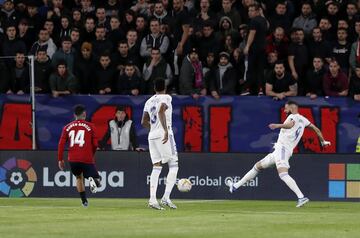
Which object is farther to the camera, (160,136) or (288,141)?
(288,141)

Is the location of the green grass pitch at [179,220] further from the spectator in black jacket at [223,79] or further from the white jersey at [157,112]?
the spectator in black jacket at [223,79]

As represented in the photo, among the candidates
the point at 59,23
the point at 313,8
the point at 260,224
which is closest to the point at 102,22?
the point at 59,23

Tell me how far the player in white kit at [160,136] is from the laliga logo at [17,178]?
6.03 m

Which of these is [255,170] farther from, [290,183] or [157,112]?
[157,112]

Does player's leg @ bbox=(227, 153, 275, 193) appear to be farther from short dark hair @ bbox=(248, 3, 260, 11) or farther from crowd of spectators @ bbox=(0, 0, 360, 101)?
short dark hair @ bbox=(248, 3, 260, 11)

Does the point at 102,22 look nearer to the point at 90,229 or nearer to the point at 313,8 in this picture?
the point at 313,8

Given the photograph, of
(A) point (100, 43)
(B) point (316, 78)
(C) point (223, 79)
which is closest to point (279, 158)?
(B) point (316, 78)

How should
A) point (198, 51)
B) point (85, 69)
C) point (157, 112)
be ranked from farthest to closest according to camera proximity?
point (198, 51), point (85, 69), point (157, 112)

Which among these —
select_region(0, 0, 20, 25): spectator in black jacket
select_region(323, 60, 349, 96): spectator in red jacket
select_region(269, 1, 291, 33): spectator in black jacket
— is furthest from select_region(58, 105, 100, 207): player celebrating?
select_region(0, 0, 20, 25): spectator in black jacket

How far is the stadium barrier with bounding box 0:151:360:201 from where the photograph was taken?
2584cm

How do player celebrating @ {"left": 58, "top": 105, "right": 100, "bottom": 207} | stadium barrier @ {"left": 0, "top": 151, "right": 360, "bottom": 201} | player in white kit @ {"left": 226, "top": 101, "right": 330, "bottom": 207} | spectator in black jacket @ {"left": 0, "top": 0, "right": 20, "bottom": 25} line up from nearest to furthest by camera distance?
player celebrating @ {"left": 58, "top": 105, "right": 100, "bottom": 207}
player in white kit @ {"left": 226, "top": 101, "right": 330, "bottom": 207}
stadium barrier @ {"left": 0, "top": 151, "right": 360, "bottom": 201}
spectator in black jacket @ {"left": 0, "top": 0, "right": 20, "bottom": 25}

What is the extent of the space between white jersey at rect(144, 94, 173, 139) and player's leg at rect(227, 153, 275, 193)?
320 centimetres

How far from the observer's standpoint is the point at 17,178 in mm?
26516

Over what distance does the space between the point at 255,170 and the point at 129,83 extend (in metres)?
5.54
